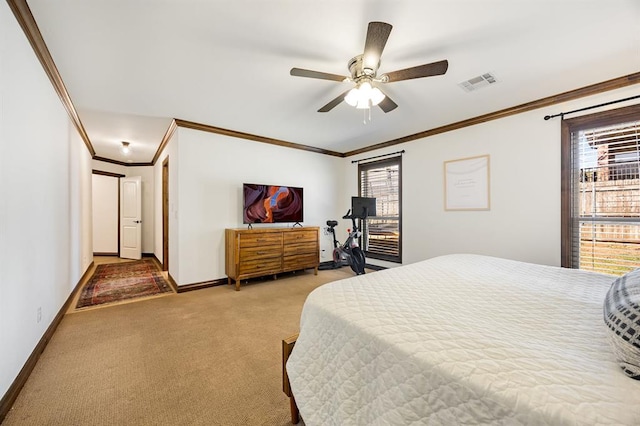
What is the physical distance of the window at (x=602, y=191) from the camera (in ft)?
8.29

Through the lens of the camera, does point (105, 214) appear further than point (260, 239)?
Yes

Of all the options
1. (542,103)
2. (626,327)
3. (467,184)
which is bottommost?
(626,327)

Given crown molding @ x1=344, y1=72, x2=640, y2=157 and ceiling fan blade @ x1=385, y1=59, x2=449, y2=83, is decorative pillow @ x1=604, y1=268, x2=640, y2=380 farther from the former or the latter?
crown molding @ x1=344, y1=72, x2=640, y2=157

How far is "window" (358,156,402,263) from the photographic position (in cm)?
462

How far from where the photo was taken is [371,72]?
2.06 metres

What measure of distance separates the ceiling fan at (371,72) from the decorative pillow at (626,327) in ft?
5.22

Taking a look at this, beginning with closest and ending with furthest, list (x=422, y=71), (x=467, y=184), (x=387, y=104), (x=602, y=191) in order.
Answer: (x=422, y=71)
(x=387, y=104)
(x=602, y=191)
(x=467, y=184)

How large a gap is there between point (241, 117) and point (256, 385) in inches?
123

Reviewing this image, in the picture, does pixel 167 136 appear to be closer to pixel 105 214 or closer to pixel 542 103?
pixel 105 214

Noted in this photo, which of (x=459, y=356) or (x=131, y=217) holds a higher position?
(x=131, y=217)

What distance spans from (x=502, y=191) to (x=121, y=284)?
18.2ft

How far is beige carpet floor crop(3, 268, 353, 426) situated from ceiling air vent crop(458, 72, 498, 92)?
2957mm

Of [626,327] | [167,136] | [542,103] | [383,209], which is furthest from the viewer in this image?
[383,209]

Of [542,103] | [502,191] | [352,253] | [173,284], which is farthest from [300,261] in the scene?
[542,103]
